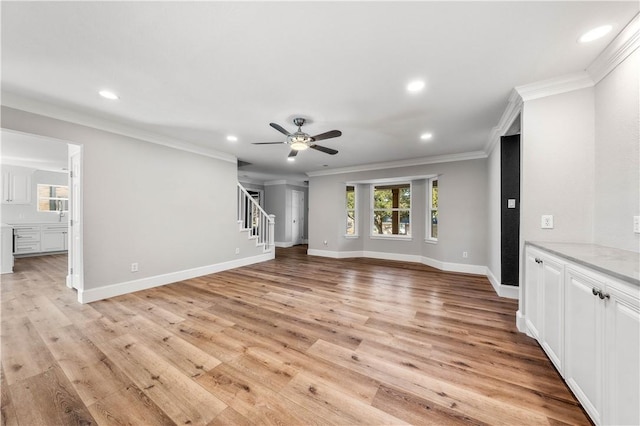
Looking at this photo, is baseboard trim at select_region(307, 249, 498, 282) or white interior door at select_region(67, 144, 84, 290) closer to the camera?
white interior door at select_region(67, 144, 84, 290)

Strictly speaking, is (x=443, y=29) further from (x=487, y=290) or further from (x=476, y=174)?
(x=476, y=174)

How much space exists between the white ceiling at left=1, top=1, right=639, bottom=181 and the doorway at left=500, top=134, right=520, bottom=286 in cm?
46

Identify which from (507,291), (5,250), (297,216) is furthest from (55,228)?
(507,291)

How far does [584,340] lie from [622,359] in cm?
37

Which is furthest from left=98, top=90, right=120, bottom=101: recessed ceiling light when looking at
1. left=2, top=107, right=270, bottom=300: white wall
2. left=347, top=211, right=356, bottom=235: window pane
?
left=347, top=211, right=356, bottom=235: window pane

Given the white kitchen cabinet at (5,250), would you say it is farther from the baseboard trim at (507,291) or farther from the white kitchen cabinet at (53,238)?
the baseboard trim at (507,291)

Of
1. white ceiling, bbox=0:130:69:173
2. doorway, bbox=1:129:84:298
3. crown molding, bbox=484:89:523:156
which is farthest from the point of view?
doorway, bbox=1:129:84:298

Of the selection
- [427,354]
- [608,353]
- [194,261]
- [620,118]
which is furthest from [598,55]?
[194,261]

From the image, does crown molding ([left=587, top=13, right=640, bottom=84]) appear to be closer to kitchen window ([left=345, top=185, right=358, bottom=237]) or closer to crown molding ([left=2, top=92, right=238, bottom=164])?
kitchen window ([left=345, top=185, right=358, bottom=237])

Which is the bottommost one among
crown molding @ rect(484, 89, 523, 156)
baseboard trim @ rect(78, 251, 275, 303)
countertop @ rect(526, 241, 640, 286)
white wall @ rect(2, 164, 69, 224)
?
baseboard trim @ rect(78, 251, 275, 303)

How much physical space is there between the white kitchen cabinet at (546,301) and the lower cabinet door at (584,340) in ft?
0.35

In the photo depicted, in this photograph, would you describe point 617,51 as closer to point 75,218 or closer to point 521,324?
point 521,324

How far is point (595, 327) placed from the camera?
4.26ft

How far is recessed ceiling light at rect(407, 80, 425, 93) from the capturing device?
2.30 m
